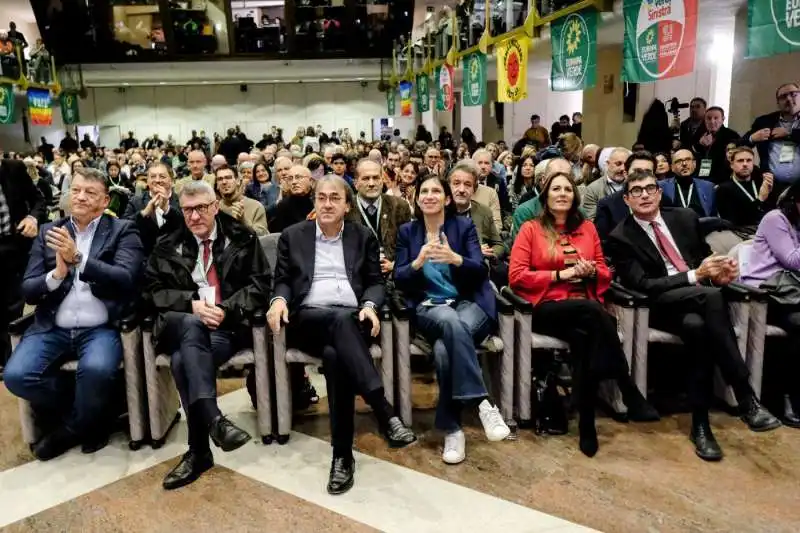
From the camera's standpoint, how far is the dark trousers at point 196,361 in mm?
2854

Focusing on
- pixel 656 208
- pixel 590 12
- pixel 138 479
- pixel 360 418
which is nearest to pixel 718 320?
pixel 656 208

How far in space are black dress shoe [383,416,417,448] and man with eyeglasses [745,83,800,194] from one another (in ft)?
11.4

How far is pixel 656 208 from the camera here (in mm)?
3570

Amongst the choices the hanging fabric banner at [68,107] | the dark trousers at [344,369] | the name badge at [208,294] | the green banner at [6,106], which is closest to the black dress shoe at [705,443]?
the dark trousers at [344,369]

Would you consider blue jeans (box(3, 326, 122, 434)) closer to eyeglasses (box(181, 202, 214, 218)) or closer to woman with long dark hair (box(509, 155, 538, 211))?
eyeglasses (box(181, 202, 214, 218))

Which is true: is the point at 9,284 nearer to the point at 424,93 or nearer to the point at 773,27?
the point at 773,27

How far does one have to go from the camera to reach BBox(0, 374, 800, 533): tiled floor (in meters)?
2.56

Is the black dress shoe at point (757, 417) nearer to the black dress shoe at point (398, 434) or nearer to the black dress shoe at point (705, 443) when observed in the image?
the black dress shoe at point (705, 443)

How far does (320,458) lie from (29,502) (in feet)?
4.07

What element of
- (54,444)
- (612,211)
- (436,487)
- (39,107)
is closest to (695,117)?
(612,211)

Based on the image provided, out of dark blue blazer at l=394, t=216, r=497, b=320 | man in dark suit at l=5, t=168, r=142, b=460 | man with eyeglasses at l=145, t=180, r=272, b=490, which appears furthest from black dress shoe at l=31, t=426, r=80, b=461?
dark blue blazer at l=394, t=216, r=497, b=320

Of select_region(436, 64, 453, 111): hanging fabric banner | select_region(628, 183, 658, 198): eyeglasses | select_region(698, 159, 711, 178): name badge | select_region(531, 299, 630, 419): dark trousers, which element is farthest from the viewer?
select_region(436, 64, 453, 111): hanging fabric banner

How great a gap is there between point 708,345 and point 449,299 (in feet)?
4.20

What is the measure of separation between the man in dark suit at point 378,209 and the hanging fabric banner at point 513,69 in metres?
3.92
